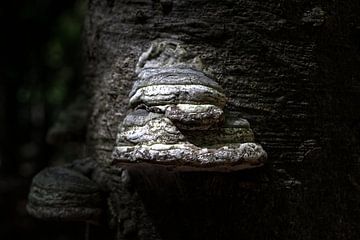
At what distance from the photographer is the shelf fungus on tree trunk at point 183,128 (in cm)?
80

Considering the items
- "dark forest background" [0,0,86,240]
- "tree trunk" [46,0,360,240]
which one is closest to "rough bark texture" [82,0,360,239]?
"tree trunk" [46,0,360,240]

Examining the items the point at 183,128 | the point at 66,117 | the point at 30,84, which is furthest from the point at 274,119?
the point at 30,84

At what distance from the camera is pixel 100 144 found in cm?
109

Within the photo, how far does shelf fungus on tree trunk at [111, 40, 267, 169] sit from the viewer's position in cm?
80

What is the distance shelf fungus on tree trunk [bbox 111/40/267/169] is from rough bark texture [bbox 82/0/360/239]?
72mm

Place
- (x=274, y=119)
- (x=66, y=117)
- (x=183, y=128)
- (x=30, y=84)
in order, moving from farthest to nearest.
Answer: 1. (x=30, y=84)
2. (x=66, y=117)
3. (x=274, y=119)
4. (x=183, y=128)

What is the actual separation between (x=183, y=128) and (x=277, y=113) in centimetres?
20

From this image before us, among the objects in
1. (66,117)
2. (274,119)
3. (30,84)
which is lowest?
(30,84)

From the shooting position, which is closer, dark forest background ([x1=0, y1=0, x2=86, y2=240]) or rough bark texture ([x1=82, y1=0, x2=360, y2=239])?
rough bark texture ([x1=82, y1=0, x2=360, y2=239])

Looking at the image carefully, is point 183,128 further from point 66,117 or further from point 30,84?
point 30,84

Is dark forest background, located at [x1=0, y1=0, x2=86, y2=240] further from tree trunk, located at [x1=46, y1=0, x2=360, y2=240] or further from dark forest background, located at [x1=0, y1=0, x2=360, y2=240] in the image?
tree trunk, located at [x1=46, y1=0, x2=360, y2=240]

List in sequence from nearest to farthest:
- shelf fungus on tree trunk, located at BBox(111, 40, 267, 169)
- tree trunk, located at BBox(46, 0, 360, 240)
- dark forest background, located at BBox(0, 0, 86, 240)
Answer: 1. shelf fungus on tree trunk, located at BBox(111, 40, 267, 169)
2. tree trunk, located at BBox(46, 0, 360, 240)
3. dark forest background, located at BBox(0, 0, 86, 240)

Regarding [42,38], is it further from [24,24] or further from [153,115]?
[153,115]

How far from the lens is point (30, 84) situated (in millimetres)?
4340
